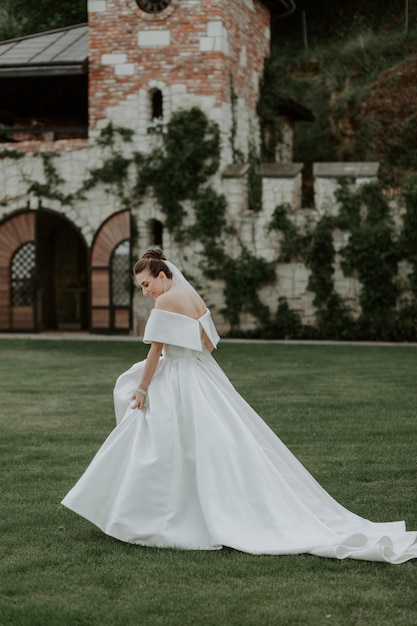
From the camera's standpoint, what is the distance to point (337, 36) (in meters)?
35.8

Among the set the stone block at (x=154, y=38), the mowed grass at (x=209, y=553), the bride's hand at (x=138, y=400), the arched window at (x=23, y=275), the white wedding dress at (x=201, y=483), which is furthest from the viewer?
the arched window at (x=23, y=275)

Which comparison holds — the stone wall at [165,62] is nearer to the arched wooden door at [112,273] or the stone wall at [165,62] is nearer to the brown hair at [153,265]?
the arched wooden door at [112,273]

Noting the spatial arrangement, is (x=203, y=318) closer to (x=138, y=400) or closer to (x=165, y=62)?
(x=138, y=400)

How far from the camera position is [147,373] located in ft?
20.4

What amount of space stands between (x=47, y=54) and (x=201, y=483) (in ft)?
62.0

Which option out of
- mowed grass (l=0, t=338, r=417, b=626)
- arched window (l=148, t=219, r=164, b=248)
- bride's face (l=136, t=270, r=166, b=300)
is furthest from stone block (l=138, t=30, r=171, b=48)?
bride's face (l=136, t=270, r=166, b=300)

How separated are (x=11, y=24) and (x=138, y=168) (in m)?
16.6

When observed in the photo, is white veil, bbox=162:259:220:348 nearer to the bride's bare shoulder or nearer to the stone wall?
the bride's bare shoulder

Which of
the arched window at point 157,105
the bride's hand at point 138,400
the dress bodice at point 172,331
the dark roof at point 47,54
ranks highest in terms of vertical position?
the dark roof at point 47,54

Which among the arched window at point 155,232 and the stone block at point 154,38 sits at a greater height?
the stone block at point 154,38

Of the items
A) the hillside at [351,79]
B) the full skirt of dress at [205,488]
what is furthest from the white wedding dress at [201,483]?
the hillside at [351,79]

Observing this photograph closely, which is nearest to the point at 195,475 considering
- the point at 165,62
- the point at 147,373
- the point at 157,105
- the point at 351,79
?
the point at 147,373

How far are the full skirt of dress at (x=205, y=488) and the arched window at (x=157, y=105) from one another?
16887 mm

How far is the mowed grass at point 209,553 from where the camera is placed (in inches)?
188
